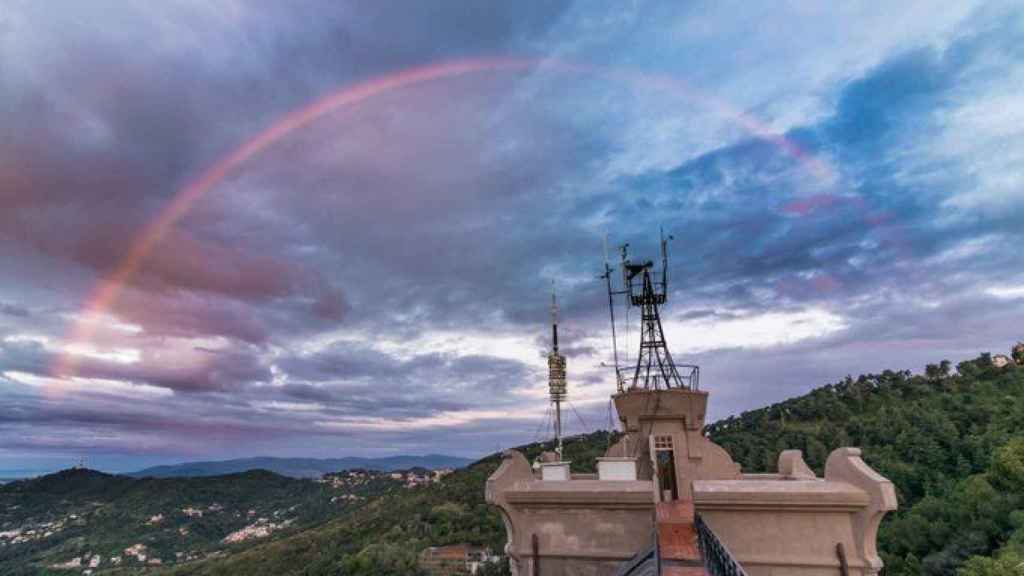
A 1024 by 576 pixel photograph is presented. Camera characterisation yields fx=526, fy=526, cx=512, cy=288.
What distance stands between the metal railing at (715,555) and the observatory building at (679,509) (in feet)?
0.12

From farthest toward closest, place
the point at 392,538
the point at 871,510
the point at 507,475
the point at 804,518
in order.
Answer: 1. the point at 392,538
2. the point at 507,475
3. the point at 804,518
4. the point at 871,510

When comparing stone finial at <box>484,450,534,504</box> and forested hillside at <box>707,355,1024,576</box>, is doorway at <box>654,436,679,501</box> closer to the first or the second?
stone finial at <box>484,450,534,504</box>

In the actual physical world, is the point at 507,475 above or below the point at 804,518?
above

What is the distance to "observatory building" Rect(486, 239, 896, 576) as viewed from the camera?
9.28 m

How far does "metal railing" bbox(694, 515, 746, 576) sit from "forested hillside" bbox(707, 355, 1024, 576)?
139 feet

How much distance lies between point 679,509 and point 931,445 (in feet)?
296

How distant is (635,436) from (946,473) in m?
88.9

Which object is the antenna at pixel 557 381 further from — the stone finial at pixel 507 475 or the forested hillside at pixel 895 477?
the forested hillside at pixel 895 477

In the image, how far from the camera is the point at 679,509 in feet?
35.6

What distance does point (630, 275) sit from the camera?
1548cm

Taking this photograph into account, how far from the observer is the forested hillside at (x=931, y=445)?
51.5 metres

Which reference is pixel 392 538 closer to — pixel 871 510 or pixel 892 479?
pixel 892 479

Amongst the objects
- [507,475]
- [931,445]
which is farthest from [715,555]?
[931,445]

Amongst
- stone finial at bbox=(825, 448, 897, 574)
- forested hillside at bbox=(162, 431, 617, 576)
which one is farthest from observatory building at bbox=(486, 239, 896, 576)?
forested hillside at bbox=(162, 431, 617, 576)
